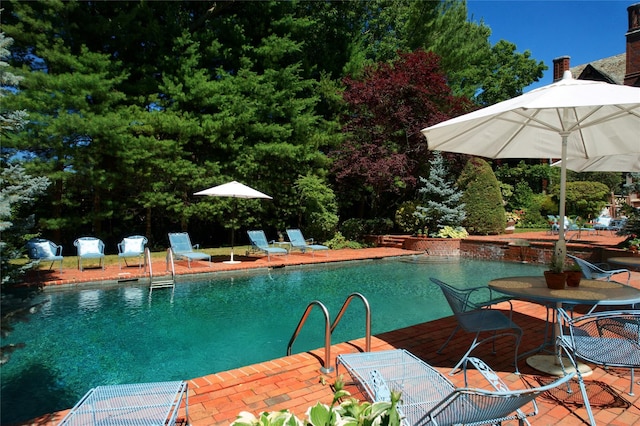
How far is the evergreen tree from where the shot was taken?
15.0 m

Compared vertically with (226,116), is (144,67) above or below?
above

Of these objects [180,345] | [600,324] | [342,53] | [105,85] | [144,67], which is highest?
[342,53]

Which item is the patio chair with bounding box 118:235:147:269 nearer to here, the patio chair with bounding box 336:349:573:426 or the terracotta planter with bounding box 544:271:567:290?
the patio chair with bounding box 336:349:573:426

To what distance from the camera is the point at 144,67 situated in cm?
1407

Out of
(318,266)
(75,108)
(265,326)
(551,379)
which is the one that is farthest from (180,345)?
(75,108)

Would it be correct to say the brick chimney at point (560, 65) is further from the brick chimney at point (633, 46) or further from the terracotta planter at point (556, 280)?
the terracotta planter at point (556, 280)

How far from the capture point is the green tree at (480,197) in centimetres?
1611

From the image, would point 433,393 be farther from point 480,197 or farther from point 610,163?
point 480,197

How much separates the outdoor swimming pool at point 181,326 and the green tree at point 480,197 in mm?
6565

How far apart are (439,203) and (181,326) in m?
11.4

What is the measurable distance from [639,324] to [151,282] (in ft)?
27.3

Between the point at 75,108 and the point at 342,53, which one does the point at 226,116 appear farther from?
the point at 342,53

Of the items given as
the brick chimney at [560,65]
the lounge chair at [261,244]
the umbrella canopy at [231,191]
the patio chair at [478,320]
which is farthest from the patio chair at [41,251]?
the brick chimney at [560,65]

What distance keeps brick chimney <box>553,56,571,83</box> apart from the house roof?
8.69 ft
